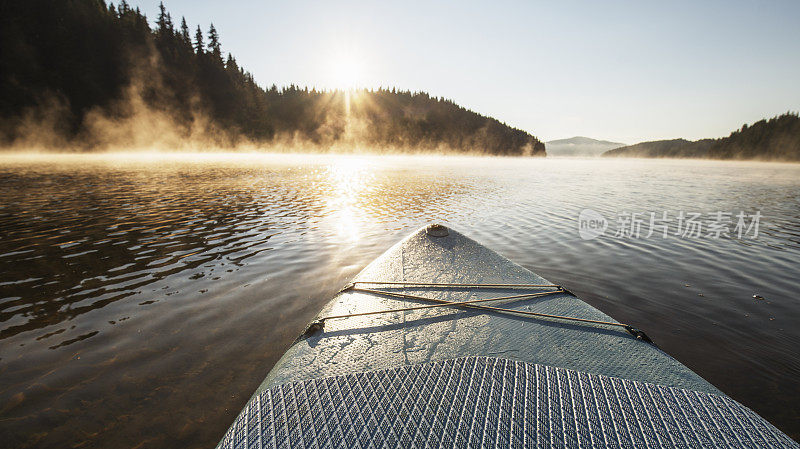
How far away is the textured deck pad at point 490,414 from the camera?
1873 millimetres

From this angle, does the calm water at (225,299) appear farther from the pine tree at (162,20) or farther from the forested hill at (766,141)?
the forested hill at (766,141)

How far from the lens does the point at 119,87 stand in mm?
63312

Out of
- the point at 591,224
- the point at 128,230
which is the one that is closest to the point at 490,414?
the point at 591,224

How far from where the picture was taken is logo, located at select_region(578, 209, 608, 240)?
10.1 m

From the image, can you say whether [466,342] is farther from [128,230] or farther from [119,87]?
[119,87]

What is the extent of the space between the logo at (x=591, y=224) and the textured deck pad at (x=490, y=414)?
8.53m

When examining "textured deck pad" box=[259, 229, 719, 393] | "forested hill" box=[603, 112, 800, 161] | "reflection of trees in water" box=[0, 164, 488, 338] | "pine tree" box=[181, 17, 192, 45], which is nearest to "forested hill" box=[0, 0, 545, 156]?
"pine tree" box=[181, 17, 192, 45]

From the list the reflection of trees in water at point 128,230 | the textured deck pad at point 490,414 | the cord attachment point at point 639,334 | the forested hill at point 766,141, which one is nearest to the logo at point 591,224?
the reflection of trees in water at point 128,230

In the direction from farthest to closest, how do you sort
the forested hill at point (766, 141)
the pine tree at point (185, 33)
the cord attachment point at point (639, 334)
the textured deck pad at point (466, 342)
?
the forested hill at point (766, 141)
the pine tree at point (185, 33)
the cord attachment point at point (639, 334)
the textured deck pad at point (466, 342)

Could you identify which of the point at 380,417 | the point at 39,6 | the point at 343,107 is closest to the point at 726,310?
the point at 380,417

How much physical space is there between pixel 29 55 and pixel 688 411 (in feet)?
307

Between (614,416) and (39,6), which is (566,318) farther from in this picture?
(39,6)

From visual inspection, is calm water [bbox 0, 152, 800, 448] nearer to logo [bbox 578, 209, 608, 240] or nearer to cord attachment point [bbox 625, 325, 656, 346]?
logo [bbox 578, 209, 608, 240]

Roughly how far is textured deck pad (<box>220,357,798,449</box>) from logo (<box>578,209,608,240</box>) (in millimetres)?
8531
